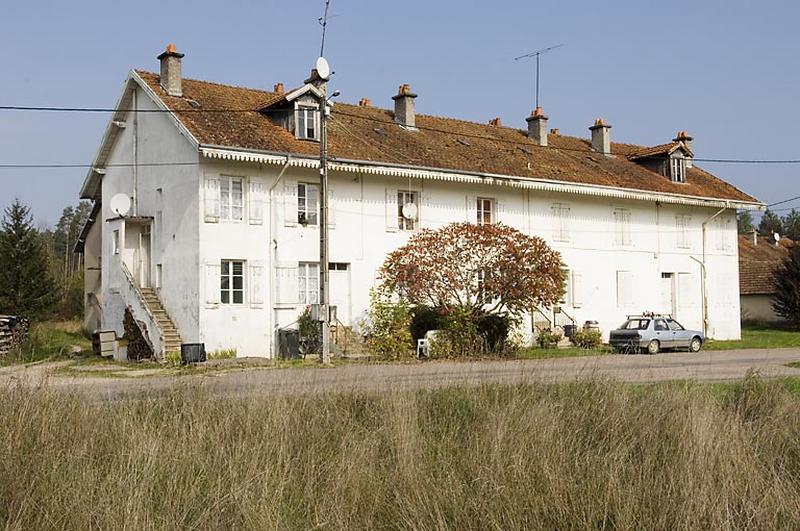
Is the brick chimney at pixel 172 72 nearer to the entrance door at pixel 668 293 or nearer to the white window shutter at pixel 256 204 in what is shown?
the white window shutter at pixel 256 204

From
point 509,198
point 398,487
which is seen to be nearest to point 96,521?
point 398,487

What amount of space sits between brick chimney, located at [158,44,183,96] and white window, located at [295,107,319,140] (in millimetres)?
3895

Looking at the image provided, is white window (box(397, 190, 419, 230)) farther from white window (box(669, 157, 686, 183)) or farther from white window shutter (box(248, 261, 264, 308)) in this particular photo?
white window (box(669, 157, 686, 183))

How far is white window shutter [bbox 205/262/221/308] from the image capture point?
27344 mm

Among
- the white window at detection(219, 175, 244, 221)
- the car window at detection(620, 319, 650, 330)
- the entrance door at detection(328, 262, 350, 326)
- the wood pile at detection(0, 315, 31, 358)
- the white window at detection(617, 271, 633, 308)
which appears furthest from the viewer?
the white window at detection(617, 271, 633, 308)

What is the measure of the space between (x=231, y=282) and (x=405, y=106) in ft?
37.0

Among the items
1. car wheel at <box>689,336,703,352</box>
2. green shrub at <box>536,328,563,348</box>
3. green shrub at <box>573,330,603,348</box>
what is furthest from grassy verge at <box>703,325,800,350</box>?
green shrub at <box>536,328,563,348</box>

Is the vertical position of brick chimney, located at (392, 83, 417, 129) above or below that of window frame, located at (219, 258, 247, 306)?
above

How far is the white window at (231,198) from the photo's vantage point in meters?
27.9

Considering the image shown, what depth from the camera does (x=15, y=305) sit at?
134 ft

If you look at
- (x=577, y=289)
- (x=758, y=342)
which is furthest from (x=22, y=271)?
(x=758, y=342)

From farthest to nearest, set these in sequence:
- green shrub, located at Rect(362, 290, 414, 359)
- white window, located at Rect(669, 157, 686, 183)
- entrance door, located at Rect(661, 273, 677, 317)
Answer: white window, located at Rect(669, 157, 686, 183)
entrance door, located at Rect(661, 273, 677, 317)
green shrub, located at Rect(362, 290, 414, 359)

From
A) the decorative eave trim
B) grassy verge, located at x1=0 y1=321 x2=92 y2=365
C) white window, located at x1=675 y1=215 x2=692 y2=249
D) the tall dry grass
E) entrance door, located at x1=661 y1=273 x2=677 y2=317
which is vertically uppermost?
the decorative eave trim

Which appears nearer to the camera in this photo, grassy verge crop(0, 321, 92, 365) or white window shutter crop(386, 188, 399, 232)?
grassy verge crop(0, 321, 92, 365)
